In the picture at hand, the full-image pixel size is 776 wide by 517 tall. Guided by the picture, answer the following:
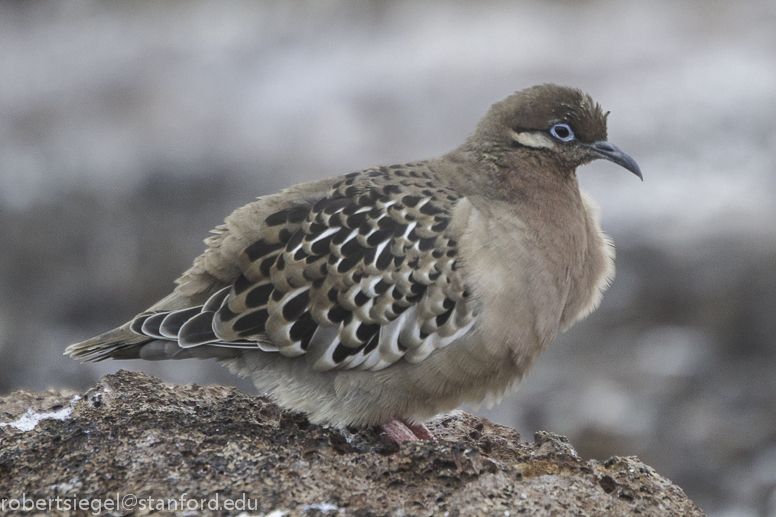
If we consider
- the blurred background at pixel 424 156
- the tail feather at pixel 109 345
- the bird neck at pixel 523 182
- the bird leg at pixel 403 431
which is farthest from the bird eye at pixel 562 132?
the blurred background at pixel 424 156

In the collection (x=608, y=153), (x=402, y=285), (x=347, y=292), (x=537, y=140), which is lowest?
(x=347, y=292)

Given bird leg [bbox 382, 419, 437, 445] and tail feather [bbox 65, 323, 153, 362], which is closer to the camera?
bird leg [bbox 382, 419, 437, 445]

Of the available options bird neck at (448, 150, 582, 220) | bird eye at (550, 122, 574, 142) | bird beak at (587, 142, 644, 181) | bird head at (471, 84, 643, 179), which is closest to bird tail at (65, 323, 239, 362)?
bird neck at (448, 150, 582, 220)

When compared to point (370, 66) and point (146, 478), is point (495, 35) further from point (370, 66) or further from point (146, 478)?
point (146, 478)

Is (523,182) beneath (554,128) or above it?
beneath

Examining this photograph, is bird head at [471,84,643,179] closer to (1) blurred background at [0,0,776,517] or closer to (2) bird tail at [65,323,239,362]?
(2) bird tail at [65,323,239,362]

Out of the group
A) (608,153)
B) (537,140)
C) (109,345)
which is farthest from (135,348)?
(608,153)

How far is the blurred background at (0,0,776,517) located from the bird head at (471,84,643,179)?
418cm

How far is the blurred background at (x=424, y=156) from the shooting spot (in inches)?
367

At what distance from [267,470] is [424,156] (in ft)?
33.3

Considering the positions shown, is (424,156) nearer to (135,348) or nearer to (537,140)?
(537,140)

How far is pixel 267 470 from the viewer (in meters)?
4.08

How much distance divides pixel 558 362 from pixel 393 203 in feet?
18.4

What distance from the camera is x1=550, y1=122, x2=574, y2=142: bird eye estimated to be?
527 centimetres
